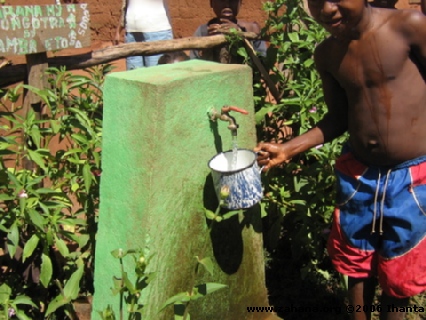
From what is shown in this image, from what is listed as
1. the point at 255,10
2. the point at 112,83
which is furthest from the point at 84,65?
the point at 255,10

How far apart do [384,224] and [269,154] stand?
1.59 ft

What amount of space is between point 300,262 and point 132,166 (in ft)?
5.21

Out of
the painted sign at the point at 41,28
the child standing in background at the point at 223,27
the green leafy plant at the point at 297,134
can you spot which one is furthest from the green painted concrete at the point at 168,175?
the child standing in background at the point at 223,27

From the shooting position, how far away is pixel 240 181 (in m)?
2.14

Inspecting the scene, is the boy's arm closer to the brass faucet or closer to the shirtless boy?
the shirtless boy

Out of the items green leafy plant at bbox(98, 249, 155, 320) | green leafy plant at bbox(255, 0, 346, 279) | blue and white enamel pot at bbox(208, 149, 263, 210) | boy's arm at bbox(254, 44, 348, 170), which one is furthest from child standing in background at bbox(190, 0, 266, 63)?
green leafy plant at bbox(98, 249, 155, 320)

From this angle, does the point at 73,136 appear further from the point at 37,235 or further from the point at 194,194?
the point at 194,194

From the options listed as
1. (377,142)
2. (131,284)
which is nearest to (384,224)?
(377,142)

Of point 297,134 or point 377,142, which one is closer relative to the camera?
point 377,142

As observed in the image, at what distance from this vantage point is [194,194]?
2.34m

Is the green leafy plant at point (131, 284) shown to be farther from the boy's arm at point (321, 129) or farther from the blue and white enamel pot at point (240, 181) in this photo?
the boy's arm at point (321, 129)

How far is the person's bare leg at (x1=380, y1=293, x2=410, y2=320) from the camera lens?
7.71 feet

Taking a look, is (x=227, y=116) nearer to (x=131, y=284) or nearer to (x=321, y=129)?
(x=321, y=129)

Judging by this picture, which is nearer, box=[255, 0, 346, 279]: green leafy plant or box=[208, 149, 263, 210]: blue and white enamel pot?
box=[208, 149, 263, 210]: blue and white enamel pot
